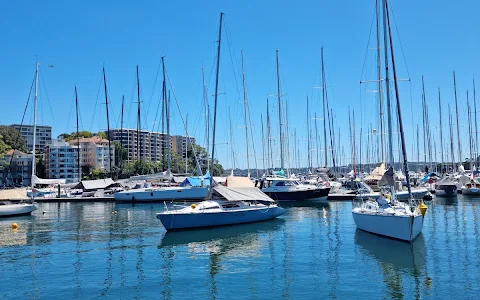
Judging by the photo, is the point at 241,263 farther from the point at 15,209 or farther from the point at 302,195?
the point at 302,195

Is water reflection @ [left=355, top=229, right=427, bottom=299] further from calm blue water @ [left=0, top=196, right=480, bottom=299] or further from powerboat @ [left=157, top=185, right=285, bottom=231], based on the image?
powerboat @ [left=157, top=185, right=285, bottom=231]

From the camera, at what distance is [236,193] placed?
34.2m

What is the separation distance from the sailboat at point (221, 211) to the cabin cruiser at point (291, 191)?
58.0ft

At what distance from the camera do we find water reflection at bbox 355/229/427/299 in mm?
16969

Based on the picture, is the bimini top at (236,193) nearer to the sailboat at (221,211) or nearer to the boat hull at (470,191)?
the sailboat at (221,211)

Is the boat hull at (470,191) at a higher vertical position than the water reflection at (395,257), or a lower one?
higher

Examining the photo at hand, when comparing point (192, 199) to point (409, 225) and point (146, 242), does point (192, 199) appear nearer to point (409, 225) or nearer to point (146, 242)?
point (146, 242)

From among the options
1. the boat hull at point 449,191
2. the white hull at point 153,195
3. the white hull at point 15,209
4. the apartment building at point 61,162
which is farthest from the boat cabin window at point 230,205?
the apartment building at point 61,162

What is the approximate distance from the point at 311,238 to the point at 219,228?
798cm

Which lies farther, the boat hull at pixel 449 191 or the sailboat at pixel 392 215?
the boat hull at pixel 449 191

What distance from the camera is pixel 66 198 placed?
6788cm

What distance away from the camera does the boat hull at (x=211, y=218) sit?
30.6m

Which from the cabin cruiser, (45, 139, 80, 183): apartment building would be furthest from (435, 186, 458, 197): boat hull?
(45, 139, 80, 183): apartment building

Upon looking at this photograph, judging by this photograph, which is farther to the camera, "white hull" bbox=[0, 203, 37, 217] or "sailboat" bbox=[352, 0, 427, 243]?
"white hull" bbox=[0, 203, 37, 217]
